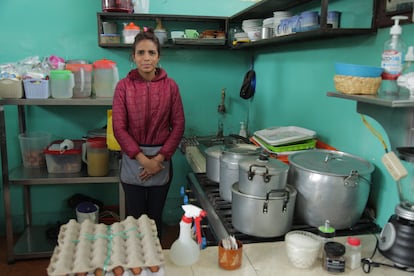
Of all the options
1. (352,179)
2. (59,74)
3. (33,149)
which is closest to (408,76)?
(352,179)

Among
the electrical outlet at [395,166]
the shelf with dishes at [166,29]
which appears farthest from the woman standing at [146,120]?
the electrical outlet at [395,166]

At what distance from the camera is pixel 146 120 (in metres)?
2.12

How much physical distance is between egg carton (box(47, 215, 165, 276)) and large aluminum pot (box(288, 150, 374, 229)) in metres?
0.64

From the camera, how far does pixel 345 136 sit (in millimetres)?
1798

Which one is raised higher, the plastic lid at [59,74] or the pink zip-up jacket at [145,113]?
the plastic lid at [59,74]

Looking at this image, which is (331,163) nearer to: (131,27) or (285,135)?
(285,135)

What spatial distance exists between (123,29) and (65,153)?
106 cm

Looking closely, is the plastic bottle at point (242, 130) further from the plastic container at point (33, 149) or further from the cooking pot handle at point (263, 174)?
the cooking pot handle at point (263, 174)

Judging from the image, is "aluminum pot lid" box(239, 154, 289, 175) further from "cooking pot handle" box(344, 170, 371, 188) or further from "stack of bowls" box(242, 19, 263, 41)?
"stack of bowls" box(242, 19, 263, 41)

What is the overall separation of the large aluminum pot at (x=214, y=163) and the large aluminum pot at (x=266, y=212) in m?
0.53

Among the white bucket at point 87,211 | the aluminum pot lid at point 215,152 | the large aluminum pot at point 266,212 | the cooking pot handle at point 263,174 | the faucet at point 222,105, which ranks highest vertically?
the faucet at point 222,105

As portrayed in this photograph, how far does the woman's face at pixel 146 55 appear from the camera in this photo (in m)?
2.04

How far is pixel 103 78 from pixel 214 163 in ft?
3.93

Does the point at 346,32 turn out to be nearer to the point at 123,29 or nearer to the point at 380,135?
the point at 380,135
